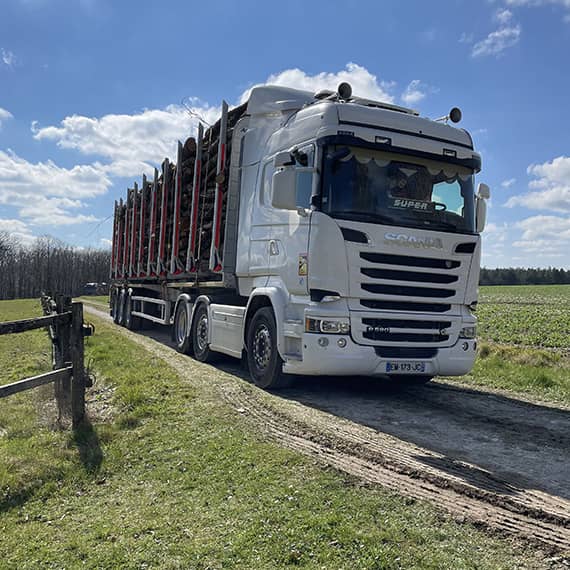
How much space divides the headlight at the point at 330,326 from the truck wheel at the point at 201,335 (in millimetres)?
3729

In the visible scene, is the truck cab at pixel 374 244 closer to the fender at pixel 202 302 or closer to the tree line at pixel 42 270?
the fender at pixel 202 302

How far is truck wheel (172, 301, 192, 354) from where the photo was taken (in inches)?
433

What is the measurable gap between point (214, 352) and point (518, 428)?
5537 mm

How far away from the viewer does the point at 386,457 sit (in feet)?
15.2

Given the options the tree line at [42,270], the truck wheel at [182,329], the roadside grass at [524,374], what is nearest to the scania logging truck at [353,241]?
the roadside grass at [524,374]

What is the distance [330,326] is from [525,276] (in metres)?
91.0

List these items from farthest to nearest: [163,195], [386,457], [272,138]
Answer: [163,195]
[272,138]
[386,457]

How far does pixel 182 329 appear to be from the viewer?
37.7ft

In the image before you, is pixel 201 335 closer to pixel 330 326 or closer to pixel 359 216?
pixel 330 326

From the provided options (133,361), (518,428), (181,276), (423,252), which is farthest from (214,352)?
(518,428)

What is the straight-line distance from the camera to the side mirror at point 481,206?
7.46 m

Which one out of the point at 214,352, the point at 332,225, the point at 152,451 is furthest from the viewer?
the point at 214,352

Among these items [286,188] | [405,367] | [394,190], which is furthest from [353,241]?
[405,367]

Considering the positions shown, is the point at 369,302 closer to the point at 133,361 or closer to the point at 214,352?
the point at 214,352
